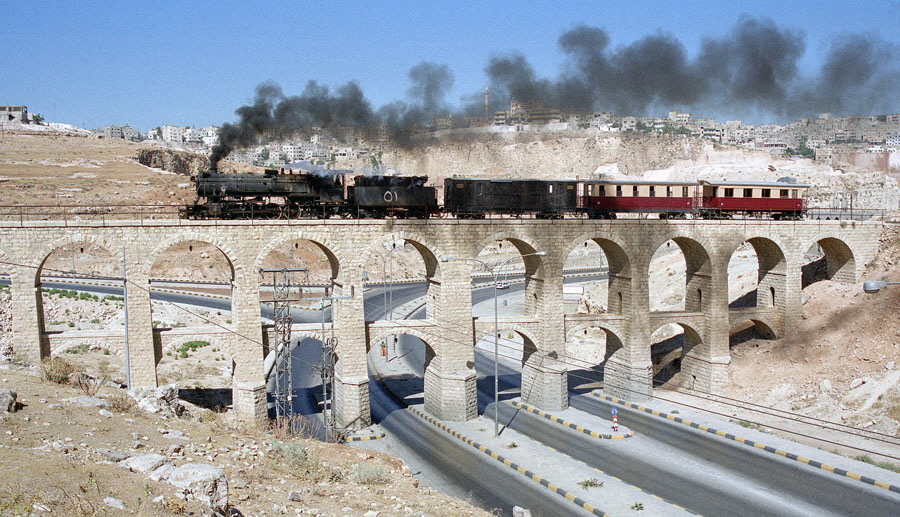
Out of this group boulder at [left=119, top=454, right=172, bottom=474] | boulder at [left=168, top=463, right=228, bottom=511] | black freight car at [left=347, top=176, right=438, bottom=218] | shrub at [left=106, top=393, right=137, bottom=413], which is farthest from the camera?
black freight car at [left=347, top=176, right=438, bottom=218]

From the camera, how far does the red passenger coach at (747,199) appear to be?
155ft

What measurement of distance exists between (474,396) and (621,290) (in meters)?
11.2

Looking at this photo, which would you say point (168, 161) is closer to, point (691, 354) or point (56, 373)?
point (691, 354)

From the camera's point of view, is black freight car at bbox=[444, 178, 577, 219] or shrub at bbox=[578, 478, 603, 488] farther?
black freight car at bbox=[444, 178, 577, 219]

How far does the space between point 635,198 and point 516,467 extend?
70.8 ft

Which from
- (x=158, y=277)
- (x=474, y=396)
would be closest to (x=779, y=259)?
(x=474, y=396)

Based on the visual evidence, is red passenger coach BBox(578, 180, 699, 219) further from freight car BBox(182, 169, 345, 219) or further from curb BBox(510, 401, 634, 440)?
freight car BBox(182, 169, 345, 219)

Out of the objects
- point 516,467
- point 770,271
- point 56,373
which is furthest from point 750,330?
point 56,373

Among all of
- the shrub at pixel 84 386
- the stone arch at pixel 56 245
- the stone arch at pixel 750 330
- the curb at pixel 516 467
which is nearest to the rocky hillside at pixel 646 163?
the curb at pixel 516 467

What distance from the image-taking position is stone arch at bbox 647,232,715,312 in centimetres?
4312

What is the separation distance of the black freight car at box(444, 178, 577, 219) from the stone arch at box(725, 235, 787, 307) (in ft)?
38.4

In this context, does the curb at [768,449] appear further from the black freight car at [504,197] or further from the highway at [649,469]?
the black freight car at [504,197]

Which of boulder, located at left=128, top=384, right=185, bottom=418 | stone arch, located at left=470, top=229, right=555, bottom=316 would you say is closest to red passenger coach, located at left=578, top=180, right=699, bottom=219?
stone arch, located at left=470, top=229, right=555, bottom=316

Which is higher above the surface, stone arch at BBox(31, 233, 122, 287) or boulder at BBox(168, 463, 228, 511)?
stone arch at BBox(31, 233, 122, 287)
